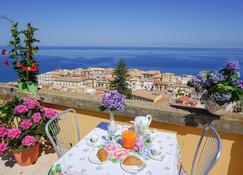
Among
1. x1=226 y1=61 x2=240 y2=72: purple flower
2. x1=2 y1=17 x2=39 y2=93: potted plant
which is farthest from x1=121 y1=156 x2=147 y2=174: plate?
x1=2 y1=17 x2=39 y2=93: potted plant

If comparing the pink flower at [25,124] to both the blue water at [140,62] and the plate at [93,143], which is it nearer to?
the plate at [93,143]

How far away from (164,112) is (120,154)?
2.17 feet

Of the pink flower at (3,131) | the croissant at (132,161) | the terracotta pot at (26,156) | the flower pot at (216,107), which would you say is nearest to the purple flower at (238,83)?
the flower pot at (216,107)

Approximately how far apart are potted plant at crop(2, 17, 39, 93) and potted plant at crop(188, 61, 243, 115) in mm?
1823

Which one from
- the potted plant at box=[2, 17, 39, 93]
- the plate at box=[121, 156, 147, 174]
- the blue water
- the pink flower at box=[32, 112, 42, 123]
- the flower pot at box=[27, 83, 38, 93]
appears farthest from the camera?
the blue water

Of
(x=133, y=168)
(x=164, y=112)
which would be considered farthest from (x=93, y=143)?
(x=164, y=112)

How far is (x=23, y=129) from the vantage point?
1.65 m

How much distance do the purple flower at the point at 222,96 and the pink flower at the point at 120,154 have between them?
0.78 meters

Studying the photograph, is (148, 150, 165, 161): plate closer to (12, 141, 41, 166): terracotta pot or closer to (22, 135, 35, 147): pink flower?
(22, 135, 35, 147): pink flower

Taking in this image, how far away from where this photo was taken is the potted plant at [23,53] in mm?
1919

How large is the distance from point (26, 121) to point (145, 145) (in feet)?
4.04

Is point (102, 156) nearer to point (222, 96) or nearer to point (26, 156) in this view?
point (222, 96)

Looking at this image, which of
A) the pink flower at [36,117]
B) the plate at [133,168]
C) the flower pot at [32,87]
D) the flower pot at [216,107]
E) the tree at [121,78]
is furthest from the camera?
the tree at [121,78]

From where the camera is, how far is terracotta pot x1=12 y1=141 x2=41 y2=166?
1730mm
